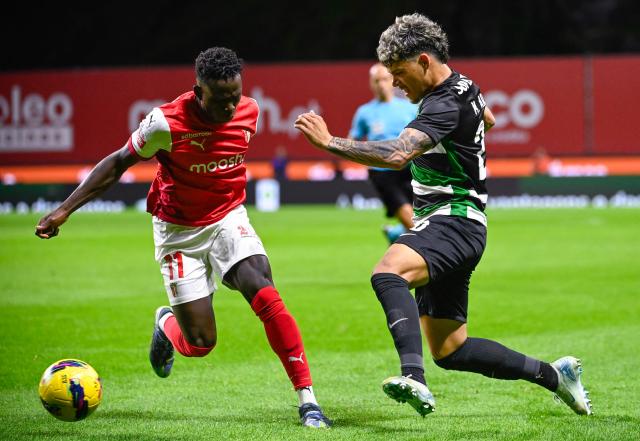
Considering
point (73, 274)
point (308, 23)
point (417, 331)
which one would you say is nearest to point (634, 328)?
point (417, 331)

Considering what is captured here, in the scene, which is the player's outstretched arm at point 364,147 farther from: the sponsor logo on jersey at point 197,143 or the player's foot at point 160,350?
the player's foot at point 160,350

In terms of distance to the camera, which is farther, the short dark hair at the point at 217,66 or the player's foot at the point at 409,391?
the short dark hair at the point at 217,66

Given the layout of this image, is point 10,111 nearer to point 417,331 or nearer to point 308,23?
point 308,23

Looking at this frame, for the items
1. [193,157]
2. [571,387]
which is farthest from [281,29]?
[571,387]

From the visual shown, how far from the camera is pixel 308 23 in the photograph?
136ft

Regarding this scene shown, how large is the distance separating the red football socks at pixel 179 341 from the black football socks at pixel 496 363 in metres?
1.57

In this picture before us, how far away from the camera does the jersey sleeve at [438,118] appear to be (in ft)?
19.6

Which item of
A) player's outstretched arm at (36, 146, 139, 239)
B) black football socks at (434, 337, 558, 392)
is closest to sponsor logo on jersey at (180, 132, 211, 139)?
player's outstretched arm at (36, 146, 139, 239)

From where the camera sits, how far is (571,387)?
21.9ft

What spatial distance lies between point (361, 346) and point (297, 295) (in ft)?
12.2

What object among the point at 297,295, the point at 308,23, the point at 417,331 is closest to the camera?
the point at 417,331

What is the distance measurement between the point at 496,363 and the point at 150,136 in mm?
2457

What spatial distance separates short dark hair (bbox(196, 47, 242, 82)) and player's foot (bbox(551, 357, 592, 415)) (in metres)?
2.62

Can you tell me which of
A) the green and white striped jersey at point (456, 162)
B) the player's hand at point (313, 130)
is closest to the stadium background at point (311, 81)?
the green and white striped jersey at point (456, 162)
